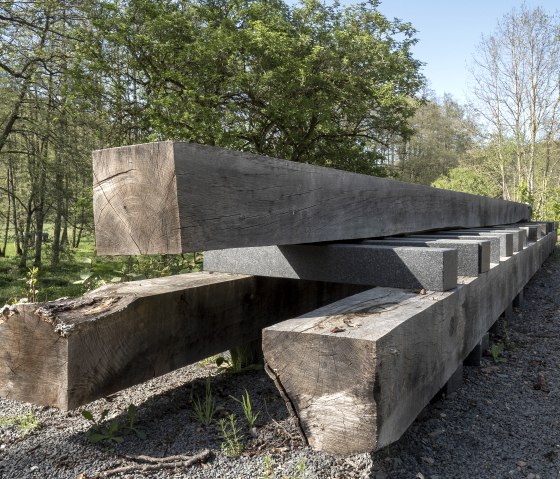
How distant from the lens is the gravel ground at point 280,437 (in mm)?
1623

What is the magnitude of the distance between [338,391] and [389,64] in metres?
14.2

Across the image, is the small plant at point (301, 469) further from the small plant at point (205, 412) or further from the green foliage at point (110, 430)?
the green foliage at point (110, 430)

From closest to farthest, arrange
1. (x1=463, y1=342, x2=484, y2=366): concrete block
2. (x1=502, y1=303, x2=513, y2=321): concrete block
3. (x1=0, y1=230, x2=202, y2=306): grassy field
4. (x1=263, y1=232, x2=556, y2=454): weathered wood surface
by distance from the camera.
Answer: (x1=263, y1=232, x2=556, y2=454): weathered wood surface → (x1=463, y1=342, x2=484, y2=366): concrete block → (x1=502, y1=303, x2=513, y2=321): concrete block → (x1=0, y1=230, x2=202, y2=306): grassy field

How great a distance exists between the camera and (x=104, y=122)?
12344 mm

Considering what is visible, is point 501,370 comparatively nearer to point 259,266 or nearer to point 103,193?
point 259,266

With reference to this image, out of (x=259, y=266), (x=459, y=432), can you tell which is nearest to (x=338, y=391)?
(x=459, y=432)

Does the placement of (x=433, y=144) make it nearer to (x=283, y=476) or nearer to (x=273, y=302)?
(x=273, y=302)

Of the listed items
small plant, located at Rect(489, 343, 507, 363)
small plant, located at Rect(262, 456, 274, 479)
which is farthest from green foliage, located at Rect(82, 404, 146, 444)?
small plant, located at Rect(489, 343, 507, 363)

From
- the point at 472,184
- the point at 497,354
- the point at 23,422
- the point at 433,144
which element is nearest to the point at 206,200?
the point at 23,422

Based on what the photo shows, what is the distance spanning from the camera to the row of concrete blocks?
1.78m

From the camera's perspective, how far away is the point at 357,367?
1.18 metres

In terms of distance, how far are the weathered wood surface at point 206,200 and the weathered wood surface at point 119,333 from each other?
0.46 meters

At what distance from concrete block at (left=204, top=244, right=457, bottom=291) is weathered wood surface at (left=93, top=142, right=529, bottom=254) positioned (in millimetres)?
118

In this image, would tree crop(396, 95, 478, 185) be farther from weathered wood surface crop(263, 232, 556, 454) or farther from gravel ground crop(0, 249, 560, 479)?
Answer: weathered wood surface crop(263, 232, 556, 454)
